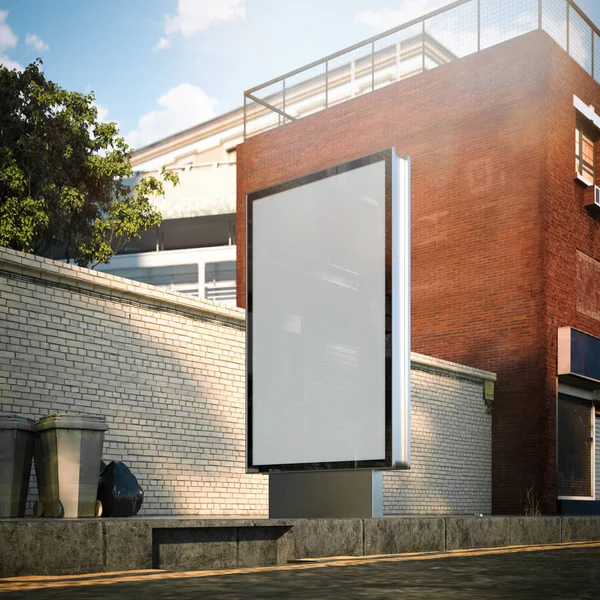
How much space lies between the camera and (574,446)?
909 inches

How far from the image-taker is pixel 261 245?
11.7m

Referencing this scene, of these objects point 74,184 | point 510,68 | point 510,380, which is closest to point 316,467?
point 510,380

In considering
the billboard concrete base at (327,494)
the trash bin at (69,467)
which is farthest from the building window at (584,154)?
the trash bin at (69,467)

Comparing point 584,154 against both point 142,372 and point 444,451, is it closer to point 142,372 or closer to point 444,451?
point 444,451

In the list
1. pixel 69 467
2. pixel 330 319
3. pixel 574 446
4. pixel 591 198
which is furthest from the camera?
pixel 591 198

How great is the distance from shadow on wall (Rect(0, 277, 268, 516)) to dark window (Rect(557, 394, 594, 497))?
367 inches

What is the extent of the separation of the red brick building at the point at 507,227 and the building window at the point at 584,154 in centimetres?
12

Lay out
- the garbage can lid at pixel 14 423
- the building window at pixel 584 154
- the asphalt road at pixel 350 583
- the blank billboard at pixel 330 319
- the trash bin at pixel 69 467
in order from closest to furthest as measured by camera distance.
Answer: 1. the asphalt road at pixel 350 583
2. the blank billboard at pixel 330 319
3. the trash bin at pixel 69 467
4. the garbage can lid at pixel 14 423
5. the building window at pixel 584 154

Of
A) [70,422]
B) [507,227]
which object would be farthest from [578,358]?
[70,422]

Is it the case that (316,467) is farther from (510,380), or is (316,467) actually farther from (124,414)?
(510,380)

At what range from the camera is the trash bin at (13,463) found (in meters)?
10.4

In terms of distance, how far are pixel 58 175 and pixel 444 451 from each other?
14028mm

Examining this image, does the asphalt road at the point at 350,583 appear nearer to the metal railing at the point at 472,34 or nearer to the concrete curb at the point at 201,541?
the concrete curb at the point at 201,541

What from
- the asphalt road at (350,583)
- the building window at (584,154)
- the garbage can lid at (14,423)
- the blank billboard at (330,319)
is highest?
the building window at (584,154)
